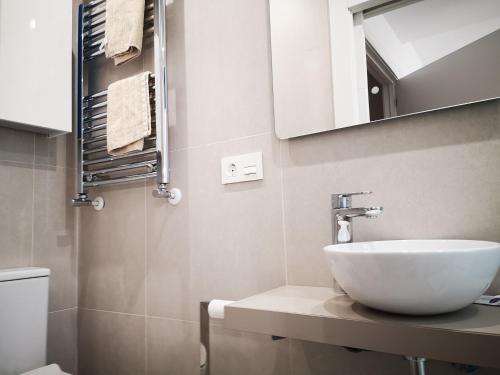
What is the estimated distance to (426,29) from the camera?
90 cm

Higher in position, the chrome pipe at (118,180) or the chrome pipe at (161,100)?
the chrome pipe at (161,100)

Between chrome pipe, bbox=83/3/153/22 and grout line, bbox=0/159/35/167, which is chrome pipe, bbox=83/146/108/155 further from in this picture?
chrome pipe, bbox=83/3/153/22

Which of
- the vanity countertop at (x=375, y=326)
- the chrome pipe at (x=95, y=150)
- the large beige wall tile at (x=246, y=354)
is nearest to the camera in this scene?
the vanity countertop at (x=375, y=326)

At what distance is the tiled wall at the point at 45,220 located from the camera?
137cm

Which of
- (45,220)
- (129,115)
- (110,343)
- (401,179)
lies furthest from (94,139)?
(401,179)

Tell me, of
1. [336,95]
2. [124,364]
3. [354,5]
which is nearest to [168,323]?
[124,364]

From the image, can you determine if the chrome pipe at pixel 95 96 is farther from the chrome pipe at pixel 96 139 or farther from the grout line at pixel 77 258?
the grout line at pixel 77 258

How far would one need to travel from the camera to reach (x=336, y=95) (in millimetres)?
1010

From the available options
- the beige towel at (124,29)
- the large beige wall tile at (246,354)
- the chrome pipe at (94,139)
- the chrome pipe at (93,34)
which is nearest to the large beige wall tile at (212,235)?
the large beige wall tile at (246,354)

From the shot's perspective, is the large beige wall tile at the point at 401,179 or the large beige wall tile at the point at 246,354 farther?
the large beige wall tile at the point at 246,354

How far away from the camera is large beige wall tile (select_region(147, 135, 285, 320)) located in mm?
1095

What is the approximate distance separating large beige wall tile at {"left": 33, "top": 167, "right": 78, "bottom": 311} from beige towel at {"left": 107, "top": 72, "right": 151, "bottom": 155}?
0.36 meters

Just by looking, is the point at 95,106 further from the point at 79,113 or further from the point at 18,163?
the point at 18,163

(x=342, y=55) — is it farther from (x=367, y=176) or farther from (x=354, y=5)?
(x=367, y=176)
